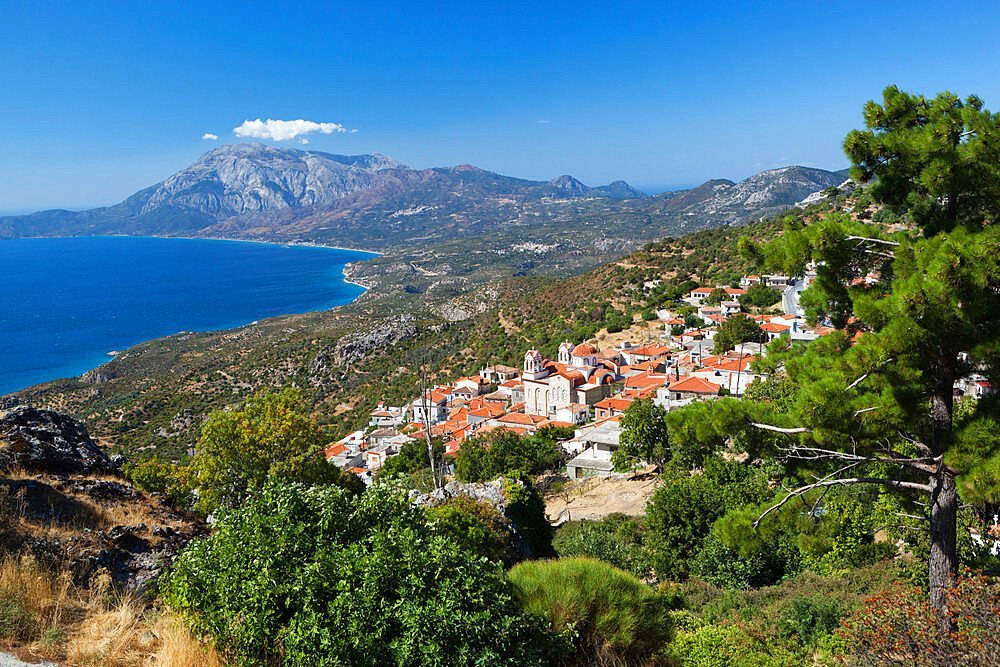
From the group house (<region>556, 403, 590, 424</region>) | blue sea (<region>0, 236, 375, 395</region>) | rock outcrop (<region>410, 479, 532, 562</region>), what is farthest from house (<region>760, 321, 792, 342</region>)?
blue sea (<region>0, 236, 375, 395</region>)

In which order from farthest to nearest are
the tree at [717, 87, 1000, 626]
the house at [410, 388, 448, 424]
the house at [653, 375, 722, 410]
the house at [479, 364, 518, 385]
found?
the house at [479, 364, 518, 385], the house at [410, 388, 448, 424], the house at [653, 375, 722, 410], the tree at [717, 87, 1000, 626]

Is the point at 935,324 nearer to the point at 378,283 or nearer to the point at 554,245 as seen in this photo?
the point at 378,283

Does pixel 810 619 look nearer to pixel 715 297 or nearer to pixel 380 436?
pixel 380 436

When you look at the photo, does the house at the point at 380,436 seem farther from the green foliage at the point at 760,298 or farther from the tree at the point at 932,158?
the tree at the point at 932,158

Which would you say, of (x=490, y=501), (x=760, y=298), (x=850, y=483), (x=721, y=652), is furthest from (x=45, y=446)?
(x=760, y=298)

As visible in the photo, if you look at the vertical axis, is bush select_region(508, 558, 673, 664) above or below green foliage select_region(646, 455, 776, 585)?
above

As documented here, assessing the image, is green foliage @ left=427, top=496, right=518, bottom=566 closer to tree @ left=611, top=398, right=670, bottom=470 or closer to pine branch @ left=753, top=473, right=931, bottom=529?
pine branch @ left=753, top=473, right=931, bottom=529

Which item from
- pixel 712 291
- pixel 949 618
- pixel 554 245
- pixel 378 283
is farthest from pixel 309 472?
pixel 554 245

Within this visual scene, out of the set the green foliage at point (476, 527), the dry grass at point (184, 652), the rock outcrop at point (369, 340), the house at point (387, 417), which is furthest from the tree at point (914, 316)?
the rock outcrop at point (369, 340)
